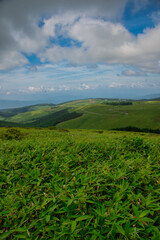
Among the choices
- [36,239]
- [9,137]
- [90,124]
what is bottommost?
[90,124]

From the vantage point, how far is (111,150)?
4887 millimetres

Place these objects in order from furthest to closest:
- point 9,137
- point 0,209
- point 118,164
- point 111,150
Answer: point 9,137 → point 111,150 → point 118,164 → point 0,209

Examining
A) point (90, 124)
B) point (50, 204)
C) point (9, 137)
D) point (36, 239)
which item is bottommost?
point (90, 124)

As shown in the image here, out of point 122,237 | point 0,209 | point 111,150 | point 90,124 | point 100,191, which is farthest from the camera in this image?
point 90,124

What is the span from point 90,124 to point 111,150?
493 feet

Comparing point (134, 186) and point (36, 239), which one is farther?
point (134, 186)

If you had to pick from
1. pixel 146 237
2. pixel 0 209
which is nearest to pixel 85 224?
pixel 146 237

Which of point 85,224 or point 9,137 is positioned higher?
point 85,224

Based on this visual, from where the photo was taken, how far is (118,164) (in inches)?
142

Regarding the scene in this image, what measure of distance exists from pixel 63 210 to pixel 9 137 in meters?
20.4

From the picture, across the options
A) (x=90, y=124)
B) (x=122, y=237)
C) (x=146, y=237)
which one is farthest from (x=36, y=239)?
(x=90, y=124)

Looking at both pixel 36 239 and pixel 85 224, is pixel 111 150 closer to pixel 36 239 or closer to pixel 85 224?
pixel 85 224

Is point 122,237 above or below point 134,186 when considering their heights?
below

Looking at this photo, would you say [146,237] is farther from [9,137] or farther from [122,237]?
[9,137]
